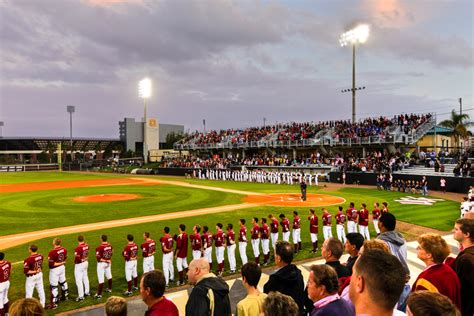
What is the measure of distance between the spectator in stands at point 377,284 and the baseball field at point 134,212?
30.6ft

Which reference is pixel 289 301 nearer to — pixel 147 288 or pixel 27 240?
pixel 147 288

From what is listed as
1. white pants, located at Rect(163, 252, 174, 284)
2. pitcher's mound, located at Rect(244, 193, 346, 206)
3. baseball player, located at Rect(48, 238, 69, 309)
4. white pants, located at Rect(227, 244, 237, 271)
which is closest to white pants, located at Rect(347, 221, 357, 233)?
white pants, located at Rect(227, 244, 237, 271)

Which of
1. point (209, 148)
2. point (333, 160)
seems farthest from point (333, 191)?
point (209, 148)

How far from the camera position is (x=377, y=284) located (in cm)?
260

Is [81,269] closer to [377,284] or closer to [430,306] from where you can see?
[377,284]

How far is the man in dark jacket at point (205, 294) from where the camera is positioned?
14.2 feet

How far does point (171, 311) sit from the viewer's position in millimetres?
4309

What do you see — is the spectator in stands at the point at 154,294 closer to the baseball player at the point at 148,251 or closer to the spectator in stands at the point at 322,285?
the spectator in stands at the point at 322,285

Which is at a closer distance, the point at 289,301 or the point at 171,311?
the point at 289,301

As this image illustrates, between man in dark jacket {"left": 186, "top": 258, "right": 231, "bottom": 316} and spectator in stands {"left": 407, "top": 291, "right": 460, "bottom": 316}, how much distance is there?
2551mm

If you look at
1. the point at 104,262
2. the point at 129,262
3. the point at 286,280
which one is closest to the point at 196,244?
the point at 129,262

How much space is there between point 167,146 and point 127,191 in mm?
69386

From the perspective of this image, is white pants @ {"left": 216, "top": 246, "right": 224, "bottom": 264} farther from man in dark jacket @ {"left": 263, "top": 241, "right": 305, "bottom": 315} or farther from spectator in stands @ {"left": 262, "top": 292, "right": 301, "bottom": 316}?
spectator in stands @ {"left": 262, "top": 292, "right": 301, "bottom": 316}

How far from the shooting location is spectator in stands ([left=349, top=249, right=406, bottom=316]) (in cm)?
255
